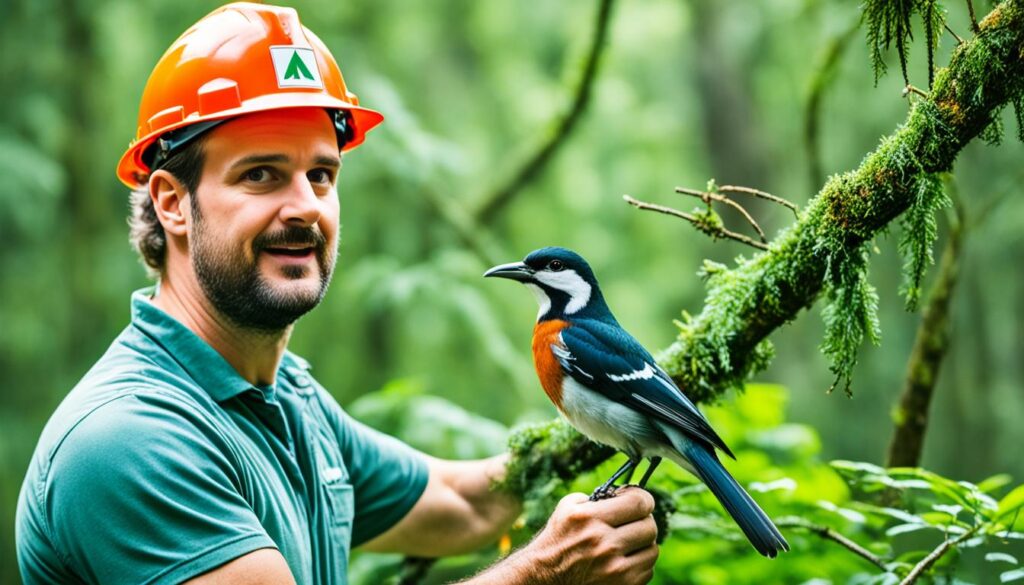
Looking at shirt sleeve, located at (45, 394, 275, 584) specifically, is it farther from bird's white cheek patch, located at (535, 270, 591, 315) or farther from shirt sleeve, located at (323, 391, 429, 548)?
bird's white cheek patch, located at (535, 270, 591, 315)

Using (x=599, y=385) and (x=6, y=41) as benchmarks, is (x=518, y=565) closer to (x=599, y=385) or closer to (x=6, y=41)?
(x=599, y=385)

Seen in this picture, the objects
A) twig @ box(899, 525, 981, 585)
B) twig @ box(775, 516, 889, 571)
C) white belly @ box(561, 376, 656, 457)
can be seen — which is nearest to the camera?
twig @ box(899, 525, 981, 585)

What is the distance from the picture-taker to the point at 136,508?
2.08 m

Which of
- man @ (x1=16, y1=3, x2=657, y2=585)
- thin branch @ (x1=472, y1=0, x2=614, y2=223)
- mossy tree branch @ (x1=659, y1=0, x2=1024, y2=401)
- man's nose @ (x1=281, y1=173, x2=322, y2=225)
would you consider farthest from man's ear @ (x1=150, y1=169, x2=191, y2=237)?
thin branch @ (x1=472, y1=0, x2=614, y2=223)

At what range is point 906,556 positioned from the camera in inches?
104

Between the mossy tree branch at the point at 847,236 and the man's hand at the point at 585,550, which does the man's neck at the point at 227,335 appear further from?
the mossy tree branch at the point at 847,236

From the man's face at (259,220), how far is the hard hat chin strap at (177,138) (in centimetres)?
4

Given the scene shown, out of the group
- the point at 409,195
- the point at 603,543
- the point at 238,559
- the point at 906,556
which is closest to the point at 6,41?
the point at 409,195

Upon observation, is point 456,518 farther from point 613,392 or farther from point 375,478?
point 613,392

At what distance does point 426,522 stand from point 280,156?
1376mm

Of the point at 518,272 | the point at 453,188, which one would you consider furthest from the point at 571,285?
the point at 453,188

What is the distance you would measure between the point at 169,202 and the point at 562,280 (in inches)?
47.2

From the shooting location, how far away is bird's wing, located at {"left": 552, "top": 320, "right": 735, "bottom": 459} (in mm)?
2408

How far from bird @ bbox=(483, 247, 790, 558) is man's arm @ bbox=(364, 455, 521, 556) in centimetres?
67
